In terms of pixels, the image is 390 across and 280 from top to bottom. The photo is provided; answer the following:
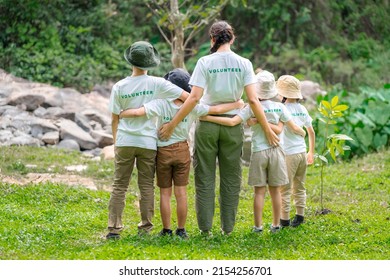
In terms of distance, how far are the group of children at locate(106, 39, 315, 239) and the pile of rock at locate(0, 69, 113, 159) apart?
208 inches

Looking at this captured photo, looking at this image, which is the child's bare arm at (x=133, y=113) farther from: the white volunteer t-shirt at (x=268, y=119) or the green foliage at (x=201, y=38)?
the green foliage at (x=201, y=38)

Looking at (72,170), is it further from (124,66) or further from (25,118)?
(124,66)

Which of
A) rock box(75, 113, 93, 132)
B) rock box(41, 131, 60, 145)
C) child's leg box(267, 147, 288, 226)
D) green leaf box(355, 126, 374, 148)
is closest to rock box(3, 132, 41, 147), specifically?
rock box(41, 131, 60, 145)

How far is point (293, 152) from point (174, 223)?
1459 millimetres

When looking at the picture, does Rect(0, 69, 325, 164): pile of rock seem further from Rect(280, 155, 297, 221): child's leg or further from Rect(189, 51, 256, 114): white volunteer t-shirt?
Rect(189, 51, 256, 114): white volunteer t-shirt

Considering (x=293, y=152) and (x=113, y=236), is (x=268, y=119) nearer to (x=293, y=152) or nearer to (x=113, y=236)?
(x=293, y=152)

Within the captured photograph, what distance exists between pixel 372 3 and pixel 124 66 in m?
6.93

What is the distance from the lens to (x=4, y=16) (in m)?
15.6

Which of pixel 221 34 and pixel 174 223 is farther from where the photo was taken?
pixel 174 223

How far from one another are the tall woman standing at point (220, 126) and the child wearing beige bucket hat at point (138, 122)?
16 centimetres

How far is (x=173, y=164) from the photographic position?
603cm

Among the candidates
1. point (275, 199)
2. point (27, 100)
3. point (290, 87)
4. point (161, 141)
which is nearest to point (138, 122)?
point (161, 141)

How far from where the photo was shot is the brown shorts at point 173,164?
Answer: 19.7 feet

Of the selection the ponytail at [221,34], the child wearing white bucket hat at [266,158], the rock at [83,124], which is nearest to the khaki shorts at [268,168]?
the child wearing white bucket hat at [266,158]
